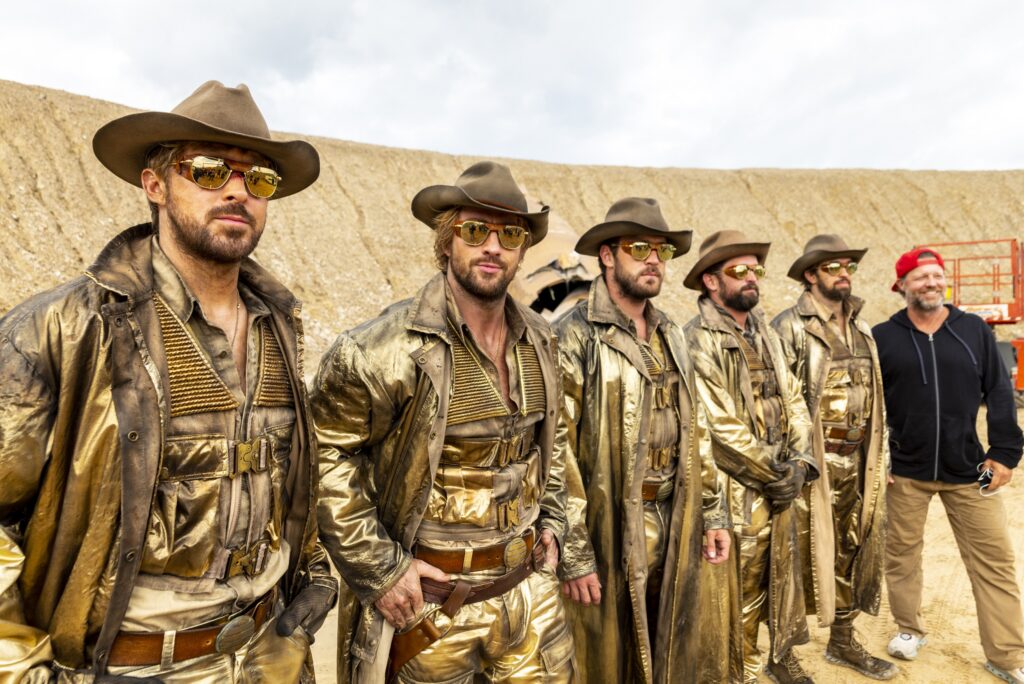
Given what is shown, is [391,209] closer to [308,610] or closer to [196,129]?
[196,129]

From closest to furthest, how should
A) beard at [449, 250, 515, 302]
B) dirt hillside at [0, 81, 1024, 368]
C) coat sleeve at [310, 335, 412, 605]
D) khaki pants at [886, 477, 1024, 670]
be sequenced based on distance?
coat sleeve at [310, 335, 412, 605], beard at [449, 250, 515, 302], khaki pants at [886, 477, 1024, 670], dirt hillside at [0, 81, 1024, 368]

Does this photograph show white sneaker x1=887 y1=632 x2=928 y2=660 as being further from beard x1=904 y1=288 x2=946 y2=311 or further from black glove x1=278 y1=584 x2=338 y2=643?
black glove x1=278 y1=584 x2=338 y2=643

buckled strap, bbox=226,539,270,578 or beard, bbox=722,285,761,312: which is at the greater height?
beard, bbox=722,285,761,312

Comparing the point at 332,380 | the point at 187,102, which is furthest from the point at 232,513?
the point at 187,102

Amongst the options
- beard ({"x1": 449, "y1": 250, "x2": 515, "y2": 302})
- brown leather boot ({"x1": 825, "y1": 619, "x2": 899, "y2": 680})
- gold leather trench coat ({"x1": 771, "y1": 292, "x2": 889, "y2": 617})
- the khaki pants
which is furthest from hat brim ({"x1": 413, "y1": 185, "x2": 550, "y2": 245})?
Answer: brown leather boot ({"x1": 825, "y1": 619, "x2": 899, "y2": 680})

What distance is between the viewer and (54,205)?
1736 centimetres

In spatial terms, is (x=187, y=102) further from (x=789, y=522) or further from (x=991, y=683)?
(x=991, y=683)

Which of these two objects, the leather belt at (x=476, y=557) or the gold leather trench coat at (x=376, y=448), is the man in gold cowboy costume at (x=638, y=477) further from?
the gold leather trench coat at (x=376, y=448)

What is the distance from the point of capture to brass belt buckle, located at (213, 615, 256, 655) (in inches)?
68.2

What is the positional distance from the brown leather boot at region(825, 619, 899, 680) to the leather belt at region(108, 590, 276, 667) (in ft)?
13.6

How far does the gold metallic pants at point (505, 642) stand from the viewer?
2.33 meters

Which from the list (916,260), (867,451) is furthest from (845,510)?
(916,260)

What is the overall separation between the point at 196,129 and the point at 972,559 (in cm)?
526

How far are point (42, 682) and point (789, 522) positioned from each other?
3.85 m
